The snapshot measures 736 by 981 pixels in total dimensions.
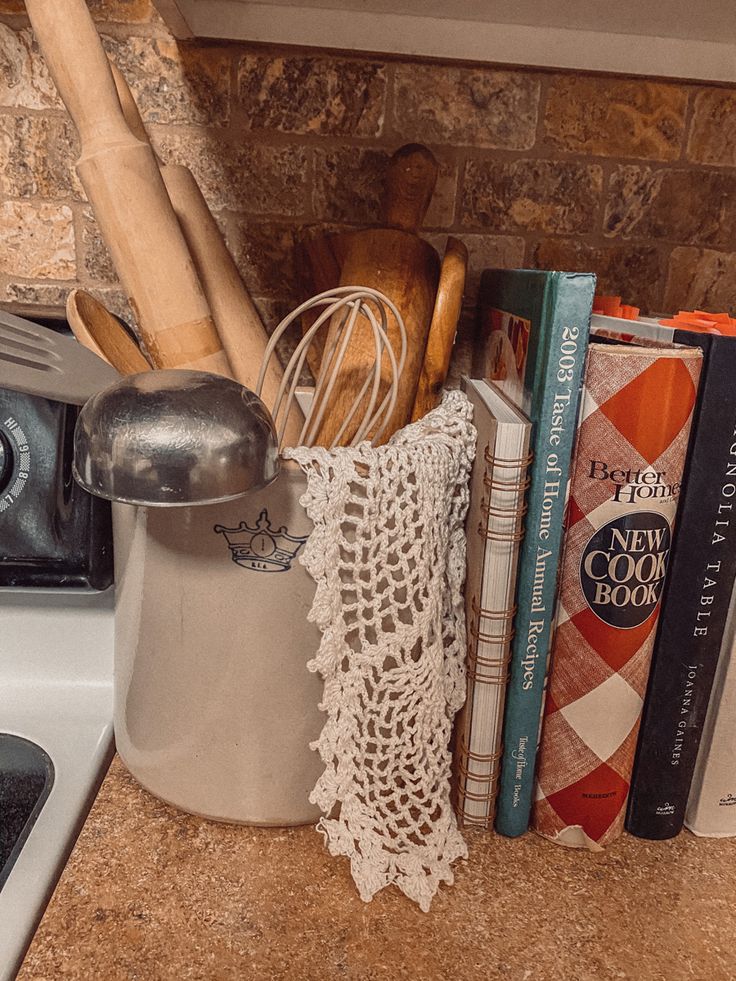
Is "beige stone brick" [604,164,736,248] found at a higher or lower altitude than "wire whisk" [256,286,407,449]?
higher

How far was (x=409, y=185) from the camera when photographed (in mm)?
583

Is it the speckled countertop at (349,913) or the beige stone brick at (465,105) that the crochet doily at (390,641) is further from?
the beige stone brick at (465,105)

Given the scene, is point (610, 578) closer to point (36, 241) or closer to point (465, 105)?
point (465, 105)

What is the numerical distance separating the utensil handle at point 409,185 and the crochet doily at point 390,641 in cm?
20

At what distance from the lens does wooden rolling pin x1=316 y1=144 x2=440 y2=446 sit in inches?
21.6

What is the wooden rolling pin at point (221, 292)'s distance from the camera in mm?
560

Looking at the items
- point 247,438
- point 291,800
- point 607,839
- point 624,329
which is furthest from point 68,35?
point 607,839

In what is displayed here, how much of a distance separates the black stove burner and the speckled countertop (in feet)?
0.13

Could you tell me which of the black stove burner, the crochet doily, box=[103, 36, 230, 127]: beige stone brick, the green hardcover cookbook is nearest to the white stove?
the black stove burner

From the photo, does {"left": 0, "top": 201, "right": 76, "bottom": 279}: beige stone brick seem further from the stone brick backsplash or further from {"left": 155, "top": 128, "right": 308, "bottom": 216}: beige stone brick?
{"left": 155, "top": 128, "right": 308, "bottom": 216}: beige stone brick

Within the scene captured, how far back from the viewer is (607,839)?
0.49 meters

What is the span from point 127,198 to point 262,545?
23 cm

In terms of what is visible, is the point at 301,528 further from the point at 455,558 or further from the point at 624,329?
the point at 624,329

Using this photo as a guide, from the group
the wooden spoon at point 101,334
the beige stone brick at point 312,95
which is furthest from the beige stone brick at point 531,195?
the wooden spoon at point 101,334
